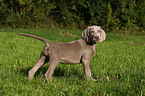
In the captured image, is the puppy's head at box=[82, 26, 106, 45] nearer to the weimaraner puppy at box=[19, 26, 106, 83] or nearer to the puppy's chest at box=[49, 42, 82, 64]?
the weimaraner puppy at box=[19, 26, 106, 83]

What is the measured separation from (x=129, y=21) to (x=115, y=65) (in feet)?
37.7

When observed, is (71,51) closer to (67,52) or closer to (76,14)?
(67,52)

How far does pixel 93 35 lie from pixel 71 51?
0.49 metres

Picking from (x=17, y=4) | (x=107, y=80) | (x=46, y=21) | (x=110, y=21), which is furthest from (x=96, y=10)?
(x=107, y=80)

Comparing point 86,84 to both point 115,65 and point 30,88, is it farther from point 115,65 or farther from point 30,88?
point 115,65

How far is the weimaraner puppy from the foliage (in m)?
12.1

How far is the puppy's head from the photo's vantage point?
326 centimetres

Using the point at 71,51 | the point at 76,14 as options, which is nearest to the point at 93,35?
the point at 71,51

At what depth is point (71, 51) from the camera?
3324mm

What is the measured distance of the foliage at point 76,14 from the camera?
15.1 metres

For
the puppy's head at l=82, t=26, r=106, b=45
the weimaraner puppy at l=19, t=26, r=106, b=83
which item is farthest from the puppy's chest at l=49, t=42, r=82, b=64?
the puppy's head at l=82, t=26, r=106, b=45

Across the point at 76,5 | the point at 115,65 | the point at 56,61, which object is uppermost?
the point at 76,5

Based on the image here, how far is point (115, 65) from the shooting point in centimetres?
489

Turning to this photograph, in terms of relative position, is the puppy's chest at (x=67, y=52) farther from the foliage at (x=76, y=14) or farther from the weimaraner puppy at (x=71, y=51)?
the foliage at (x=76, y=14)
